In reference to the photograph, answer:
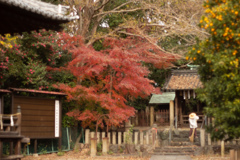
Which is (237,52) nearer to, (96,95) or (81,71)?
(96,95)

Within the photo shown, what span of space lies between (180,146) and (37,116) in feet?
25.2

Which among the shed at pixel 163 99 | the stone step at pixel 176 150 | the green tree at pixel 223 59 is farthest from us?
the shed at pixel 163 99

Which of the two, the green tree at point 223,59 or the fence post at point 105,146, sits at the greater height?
the green tree at point 223,59

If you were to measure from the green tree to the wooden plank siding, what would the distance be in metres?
9.37

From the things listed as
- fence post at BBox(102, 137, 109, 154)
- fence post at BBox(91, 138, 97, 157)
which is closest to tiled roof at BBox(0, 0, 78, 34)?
fence post at BBox(91, 138, 97, 157)

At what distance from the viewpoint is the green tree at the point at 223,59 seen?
25.3 feet

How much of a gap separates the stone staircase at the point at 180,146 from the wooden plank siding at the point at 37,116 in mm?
5352

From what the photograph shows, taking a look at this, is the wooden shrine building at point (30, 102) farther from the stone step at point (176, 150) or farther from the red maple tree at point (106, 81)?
the stone step at point (176, 150)

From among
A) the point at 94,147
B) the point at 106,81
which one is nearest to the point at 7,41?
the point at 106,81

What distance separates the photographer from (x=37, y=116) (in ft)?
53.5

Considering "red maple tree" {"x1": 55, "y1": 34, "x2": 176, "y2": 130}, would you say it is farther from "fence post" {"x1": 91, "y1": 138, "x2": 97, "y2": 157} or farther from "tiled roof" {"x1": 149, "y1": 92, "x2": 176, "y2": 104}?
"tiled roof" {"x1": 149, "y1": 92, "x2": 176, "y2": 104}

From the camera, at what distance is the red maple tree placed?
54.4 ft

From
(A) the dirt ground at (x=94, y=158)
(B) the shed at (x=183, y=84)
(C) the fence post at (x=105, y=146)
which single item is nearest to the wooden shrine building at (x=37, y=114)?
(A) the dirt ground at (x=94, y=158)

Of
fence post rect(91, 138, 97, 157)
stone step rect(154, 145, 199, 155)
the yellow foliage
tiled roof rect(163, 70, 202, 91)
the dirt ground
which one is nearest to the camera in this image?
the yellow foliage
